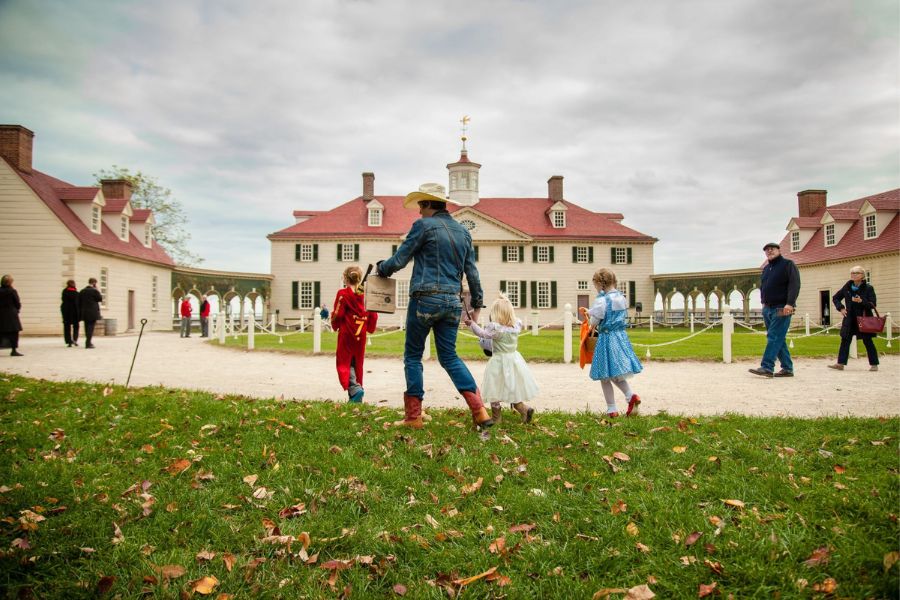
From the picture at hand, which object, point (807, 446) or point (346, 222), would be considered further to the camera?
point (346, 222)

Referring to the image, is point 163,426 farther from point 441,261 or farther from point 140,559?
point 441,261

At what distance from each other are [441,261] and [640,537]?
301cm

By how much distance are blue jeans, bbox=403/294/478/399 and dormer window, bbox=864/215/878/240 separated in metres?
34.8

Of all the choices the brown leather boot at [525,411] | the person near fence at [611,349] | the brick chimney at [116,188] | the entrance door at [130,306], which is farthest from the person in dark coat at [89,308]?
the brick chimney at [116,188]

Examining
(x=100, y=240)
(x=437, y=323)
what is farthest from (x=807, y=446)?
(x=100, y=240)

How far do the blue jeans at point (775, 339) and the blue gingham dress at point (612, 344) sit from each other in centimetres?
518

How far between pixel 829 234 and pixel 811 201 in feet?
17.0

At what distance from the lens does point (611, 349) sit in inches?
259

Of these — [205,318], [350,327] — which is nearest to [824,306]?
[205,318]

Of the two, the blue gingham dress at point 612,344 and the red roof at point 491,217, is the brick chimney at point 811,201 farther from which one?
the blue gingham dress at point 612,344

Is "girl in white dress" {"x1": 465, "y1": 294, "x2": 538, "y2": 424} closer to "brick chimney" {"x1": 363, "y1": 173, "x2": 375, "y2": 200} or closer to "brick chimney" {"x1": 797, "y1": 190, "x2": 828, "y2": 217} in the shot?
"brick chimney" {"x1": 797, "y1": 190, "x2": 828, "y2": 217}

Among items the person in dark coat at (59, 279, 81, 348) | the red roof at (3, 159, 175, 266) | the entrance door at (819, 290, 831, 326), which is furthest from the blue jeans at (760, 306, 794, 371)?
the red roof at (3, 159, 175, 266)

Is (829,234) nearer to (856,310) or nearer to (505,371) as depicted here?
(856,310)

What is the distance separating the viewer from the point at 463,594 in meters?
2.90
